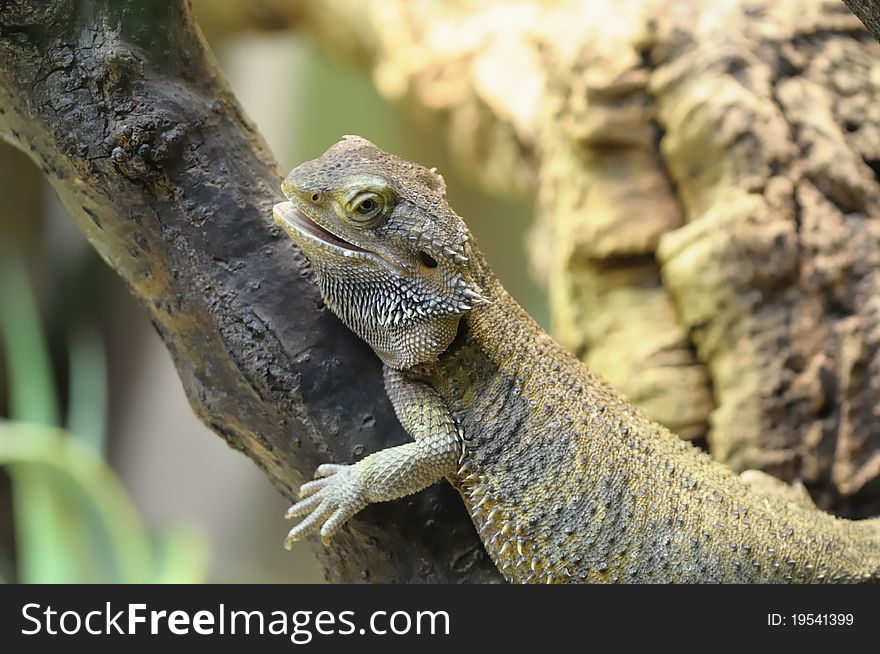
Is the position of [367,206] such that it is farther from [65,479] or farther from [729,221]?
[65,479]

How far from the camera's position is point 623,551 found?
2.12m

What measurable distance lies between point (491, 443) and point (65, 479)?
3.33 metres

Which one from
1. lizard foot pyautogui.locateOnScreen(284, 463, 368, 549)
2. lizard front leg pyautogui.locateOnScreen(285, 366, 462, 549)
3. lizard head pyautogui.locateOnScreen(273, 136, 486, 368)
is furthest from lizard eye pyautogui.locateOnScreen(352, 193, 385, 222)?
lizard foot pyautogui.locateOnScreen(284, 463, 368, 549)

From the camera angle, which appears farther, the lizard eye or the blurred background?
the blurred background

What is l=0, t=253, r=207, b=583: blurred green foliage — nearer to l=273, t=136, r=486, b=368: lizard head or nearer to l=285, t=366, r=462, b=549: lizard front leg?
l=285, t=366, r=462, b=549: lizard front leg

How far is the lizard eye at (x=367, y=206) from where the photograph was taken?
2.07 metres

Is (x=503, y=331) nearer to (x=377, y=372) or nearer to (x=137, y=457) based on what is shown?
(x=377, y=372)

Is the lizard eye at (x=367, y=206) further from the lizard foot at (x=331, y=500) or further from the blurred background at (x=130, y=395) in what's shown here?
the blurred background at (x=130, y=395)

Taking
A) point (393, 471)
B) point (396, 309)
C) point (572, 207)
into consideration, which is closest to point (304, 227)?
point (396, 309)

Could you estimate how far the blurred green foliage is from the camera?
168 inches

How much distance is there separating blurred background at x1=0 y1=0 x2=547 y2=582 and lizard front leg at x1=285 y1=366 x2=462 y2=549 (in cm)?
163

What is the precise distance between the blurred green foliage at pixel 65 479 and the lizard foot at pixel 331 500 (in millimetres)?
2577

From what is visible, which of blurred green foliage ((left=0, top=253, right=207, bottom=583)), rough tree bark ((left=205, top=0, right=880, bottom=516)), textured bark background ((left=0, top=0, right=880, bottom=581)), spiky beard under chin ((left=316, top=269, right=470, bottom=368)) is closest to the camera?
textured bark background ((left=0, top=0, right=880, bottom=581))

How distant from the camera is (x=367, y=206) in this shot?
209 centimetres
